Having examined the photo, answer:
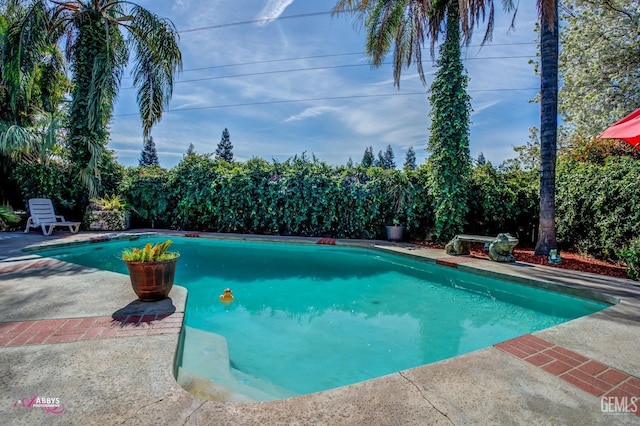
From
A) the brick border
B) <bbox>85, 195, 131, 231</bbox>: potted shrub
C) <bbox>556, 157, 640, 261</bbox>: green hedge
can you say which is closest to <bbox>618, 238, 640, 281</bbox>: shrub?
<bbox>556, 157, 640, 261</bbox>: green hedge

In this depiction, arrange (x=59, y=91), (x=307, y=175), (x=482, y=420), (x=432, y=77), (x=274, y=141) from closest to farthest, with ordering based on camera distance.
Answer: (x=482, y=420), (x=432, y=77), (x=307, y=175), (x=59, y=91), (x=274, y=141)

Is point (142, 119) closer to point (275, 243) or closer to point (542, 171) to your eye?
point (275, 243)

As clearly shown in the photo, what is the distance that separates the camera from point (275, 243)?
9078 millimetres

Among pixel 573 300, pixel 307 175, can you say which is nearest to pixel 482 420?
pixel 573 300

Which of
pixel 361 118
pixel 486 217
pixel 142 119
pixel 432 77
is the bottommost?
pixel 486 217

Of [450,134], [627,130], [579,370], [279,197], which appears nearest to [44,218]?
[279,197]

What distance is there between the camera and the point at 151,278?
339cm

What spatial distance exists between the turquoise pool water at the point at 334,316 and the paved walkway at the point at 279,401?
2.13ft

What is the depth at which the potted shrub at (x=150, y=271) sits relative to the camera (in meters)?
3.37

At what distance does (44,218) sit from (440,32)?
488 inches

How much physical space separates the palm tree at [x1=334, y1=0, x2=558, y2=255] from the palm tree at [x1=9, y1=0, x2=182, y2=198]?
19.8ft

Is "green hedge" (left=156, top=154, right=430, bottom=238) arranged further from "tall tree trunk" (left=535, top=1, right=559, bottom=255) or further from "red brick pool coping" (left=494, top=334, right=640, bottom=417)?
"red brick pool coping" (left=494, top=334, right=640, bottom=417)

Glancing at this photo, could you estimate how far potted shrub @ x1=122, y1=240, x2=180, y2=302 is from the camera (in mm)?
3373

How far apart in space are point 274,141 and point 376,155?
48.3 metres
